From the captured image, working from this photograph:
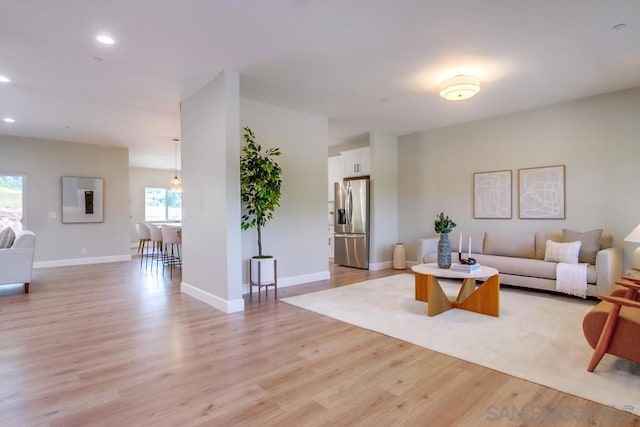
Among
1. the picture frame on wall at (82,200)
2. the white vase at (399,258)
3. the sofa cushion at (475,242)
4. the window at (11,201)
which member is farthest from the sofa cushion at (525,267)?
the window at (11,201)

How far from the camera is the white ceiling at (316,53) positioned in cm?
270

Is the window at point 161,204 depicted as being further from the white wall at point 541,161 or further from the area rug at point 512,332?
the area rug at point 512,332

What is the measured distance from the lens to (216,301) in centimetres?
407

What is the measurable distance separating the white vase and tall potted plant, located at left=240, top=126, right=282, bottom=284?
3.11m

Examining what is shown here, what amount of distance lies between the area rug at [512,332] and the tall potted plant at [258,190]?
580 millimetres

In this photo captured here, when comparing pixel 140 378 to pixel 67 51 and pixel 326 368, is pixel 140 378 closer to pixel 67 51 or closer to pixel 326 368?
pixel 326 368

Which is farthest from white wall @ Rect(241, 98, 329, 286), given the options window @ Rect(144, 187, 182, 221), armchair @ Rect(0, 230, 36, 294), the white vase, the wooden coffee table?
window @ Rect(144, 187, 182, 221)

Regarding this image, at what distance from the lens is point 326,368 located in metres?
2.49

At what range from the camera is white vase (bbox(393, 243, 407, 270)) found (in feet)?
22.3

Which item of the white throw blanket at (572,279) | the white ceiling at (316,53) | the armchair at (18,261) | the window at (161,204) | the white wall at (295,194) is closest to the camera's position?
the white ceiling at (316,53)

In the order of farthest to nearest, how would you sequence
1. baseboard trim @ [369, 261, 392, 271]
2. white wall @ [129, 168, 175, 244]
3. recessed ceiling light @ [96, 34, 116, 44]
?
white wall @ [129, 168, 175, 244], baseboard trim @ [369, 261, 392, 271], recessed ceiling light @ [96, 34, 116, 44]

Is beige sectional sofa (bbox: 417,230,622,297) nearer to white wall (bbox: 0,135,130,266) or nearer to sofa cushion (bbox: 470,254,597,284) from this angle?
sofa cushion (bbox: 470,254,597,284)

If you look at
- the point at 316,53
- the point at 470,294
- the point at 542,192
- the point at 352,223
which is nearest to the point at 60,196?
the point at 352,223

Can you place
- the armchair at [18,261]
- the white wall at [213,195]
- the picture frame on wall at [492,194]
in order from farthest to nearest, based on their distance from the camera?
the picture frame on wall at [492,194], the armchair at [18,261], the white wall at [213,195]
